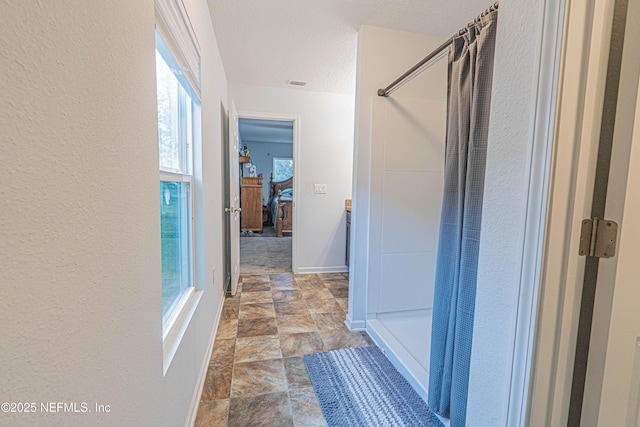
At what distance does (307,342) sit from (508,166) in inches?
70.3

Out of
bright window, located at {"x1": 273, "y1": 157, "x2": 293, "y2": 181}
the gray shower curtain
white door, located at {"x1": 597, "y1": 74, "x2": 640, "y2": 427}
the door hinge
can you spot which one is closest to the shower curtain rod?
the gray shower curtain

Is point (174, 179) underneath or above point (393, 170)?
underneath

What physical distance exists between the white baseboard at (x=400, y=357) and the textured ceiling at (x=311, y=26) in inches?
86.0

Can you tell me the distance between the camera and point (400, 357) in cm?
177

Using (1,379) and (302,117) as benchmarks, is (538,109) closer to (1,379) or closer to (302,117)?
(1,379)

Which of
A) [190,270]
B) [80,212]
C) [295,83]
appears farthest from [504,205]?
[295,83]

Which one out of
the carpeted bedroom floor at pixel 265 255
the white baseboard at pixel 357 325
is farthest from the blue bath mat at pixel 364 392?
the carpeted bedroom floor at pixel 265 255

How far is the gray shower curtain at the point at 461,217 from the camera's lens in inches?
44.4

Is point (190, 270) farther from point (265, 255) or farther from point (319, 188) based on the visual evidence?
point (265, 255)

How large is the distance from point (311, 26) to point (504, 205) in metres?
2.02

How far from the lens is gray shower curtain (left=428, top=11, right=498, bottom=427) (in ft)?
3.70

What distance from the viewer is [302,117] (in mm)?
3443

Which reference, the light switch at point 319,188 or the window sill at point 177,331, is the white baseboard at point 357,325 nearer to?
the window sill at point 177,331

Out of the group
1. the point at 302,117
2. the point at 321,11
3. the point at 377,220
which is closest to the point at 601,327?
the point at 377,220
